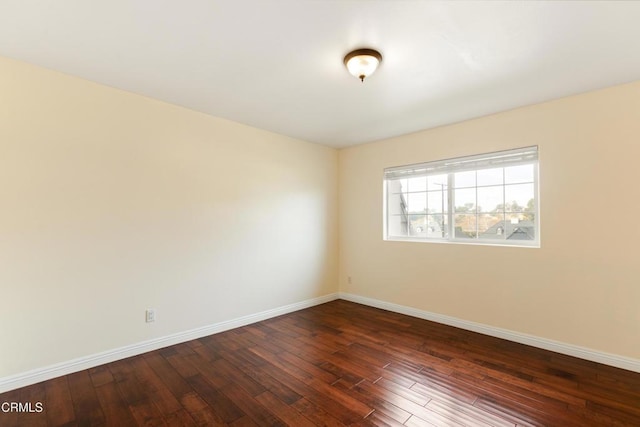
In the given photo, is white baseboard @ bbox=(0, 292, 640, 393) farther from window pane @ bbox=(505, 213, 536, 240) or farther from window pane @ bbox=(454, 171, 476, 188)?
window pane @ bbox=(454, 171, 476, 188)

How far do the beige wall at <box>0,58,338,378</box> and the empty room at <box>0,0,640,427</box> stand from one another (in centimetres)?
2

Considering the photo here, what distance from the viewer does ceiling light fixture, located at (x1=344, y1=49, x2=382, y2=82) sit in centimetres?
202

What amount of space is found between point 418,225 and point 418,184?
562 mm

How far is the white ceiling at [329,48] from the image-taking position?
1.66m

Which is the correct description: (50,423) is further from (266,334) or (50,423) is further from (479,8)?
(479,8)

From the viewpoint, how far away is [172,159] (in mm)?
2986

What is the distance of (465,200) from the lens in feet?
11.6

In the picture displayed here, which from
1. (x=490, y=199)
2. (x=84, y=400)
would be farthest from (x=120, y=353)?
(x=490, y=199)

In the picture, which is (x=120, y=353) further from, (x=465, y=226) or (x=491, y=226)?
(x=491, y=226)

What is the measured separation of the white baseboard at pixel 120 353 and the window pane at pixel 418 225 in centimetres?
206

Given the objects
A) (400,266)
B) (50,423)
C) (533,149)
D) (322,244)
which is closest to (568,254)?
(533,149)

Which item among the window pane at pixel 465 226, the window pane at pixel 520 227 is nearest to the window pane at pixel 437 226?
the window pane at pixel 465 226

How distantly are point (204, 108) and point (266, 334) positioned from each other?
2540mm

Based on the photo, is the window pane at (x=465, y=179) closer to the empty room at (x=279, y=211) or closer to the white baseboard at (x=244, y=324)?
the empty room at (x=279, y=211)
